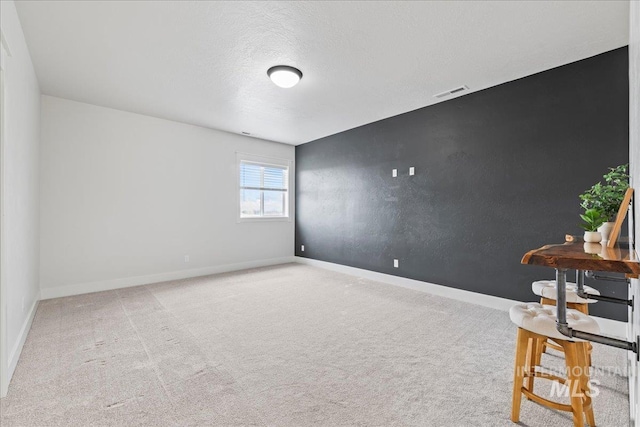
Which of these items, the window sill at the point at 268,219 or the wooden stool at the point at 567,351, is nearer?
the wooden stool at the point at 567,351

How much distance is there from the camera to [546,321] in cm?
136

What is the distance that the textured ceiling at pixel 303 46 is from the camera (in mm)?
2180

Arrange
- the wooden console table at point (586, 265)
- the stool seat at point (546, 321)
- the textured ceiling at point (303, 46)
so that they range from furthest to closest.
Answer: the textured ceiling at point (303, 46), the stool seat at point (546, 321), the wooden console table at point (586, 265)

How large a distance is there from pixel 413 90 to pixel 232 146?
11.4 feet

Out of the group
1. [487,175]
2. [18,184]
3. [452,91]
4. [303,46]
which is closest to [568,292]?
[487,175]

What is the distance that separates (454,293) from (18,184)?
15.6 ft

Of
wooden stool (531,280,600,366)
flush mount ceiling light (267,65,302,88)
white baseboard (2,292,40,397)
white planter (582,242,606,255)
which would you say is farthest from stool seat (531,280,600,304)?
white baseboard (2,292,40,397)

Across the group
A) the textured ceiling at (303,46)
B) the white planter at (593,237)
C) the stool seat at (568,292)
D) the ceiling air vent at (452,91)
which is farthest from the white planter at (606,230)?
the ceiling air vent at (452,91)

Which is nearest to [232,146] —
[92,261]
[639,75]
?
[92,261]

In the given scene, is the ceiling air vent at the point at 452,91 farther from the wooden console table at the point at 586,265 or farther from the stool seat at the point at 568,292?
the wooden console table at the point at 586,265

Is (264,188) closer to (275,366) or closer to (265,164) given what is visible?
(265,164)

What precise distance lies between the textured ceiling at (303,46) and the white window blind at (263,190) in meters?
2.05

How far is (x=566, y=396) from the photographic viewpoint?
5.81ft

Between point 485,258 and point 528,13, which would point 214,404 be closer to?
point 485,258
